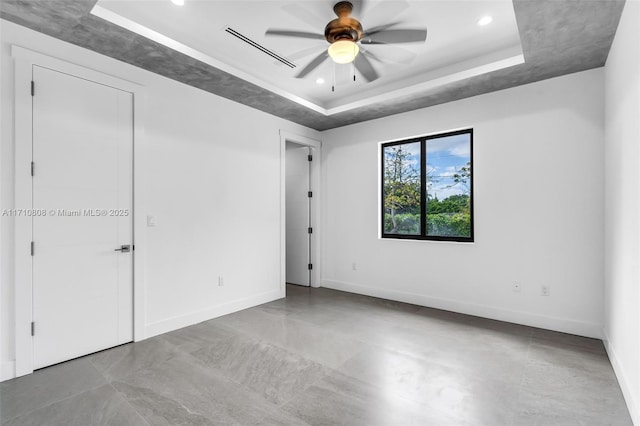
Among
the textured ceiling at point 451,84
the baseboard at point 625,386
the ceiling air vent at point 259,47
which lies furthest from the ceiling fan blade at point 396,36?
the baseboard at point 625,386

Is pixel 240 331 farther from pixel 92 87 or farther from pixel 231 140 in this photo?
pixel 92 87

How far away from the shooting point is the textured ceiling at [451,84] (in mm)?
2344

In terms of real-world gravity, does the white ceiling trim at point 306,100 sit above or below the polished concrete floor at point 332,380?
above

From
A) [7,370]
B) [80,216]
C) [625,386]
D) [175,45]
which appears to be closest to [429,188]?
[625,386]

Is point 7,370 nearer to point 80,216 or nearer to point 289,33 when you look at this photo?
point 80,216

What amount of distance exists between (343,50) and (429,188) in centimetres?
275

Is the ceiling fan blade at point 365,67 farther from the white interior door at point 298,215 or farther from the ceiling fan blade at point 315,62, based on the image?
the white interior door at point 298,215

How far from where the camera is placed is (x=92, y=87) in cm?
298

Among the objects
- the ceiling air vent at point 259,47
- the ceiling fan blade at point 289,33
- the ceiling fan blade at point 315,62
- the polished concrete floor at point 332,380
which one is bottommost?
the polished concrete floor at point 332,380

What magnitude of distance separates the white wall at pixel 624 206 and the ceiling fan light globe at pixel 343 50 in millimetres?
1814

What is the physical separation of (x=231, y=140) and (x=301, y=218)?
215 cm

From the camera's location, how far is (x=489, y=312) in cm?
394

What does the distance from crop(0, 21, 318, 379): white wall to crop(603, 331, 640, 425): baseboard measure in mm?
3881

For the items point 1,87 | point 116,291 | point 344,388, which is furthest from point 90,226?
point 344,388
